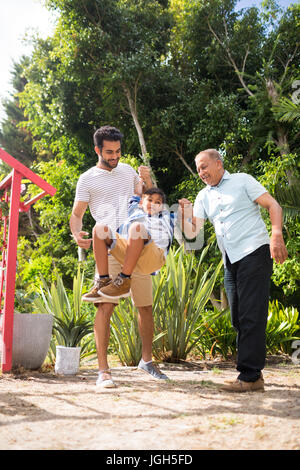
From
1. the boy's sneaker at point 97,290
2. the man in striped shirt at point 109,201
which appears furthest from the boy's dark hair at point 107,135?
the boy's sneaker at point 97,290

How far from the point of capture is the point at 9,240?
13.5ft

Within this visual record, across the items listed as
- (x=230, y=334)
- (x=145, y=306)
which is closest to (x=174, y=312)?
(x=230, y=334)

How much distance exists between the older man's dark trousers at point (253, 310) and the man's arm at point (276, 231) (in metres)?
0.12

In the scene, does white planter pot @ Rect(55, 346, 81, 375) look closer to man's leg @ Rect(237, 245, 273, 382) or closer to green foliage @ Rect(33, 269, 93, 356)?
green foliage @ Rect(33, 269, 93, 356)

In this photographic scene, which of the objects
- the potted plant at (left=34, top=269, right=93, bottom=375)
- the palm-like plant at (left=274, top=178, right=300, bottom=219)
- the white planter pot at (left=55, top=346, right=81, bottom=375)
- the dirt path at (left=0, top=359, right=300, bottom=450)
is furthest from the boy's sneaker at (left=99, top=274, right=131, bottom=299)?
the palm-like plant at (left=274, top=178, right=300, bottom=219)

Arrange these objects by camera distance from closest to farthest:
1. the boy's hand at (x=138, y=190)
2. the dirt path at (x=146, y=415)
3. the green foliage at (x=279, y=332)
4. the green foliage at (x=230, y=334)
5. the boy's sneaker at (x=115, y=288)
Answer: the dirt path at (x=146, y=415), the boy's sneaker at (x=115, y=288), the boy's hand at (x=138, y=190), the green foliage at (x=230, y=334), the green foliage at (x=279, y=332)

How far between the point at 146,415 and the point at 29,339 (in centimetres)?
217

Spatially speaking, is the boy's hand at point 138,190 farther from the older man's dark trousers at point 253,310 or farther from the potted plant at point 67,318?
the potted plant at point 67,318

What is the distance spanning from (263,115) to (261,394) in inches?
346

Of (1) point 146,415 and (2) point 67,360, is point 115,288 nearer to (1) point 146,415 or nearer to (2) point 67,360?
(1) point 146,415

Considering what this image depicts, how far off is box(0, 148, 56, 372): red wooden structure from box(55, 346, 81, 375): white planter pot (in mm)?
426

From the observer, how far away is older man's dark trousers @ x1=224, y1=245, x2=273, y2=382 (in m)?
2.70

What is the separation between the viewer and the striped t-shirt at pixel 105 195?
10.2ft

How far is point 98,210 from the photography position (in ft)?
10.3
